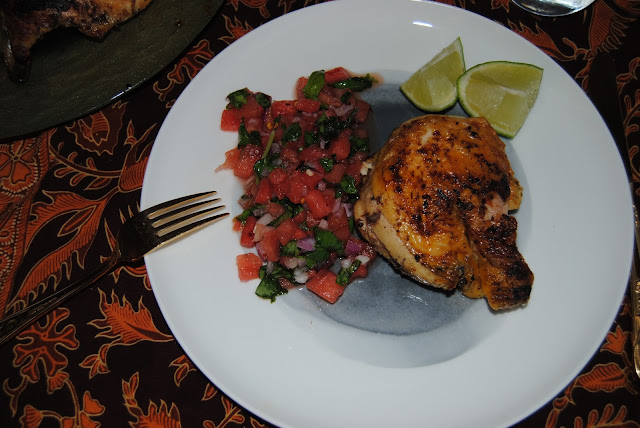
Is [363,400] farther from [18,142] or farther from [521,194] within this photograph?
[18,142]

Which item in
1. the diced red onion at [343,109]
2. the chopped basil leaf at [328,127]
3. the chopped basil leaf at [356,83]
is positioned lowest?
the chopped basil leaf at [328,127]

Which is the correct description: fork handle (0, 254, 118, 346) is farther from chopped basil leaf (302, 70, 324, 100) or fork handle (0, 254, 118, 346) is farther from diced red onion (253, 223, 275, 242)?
chopped basil leaf (302, 70, 324, 100)

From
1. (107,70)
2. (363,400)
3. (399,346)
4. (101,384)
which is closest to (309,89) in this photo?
(107,70)

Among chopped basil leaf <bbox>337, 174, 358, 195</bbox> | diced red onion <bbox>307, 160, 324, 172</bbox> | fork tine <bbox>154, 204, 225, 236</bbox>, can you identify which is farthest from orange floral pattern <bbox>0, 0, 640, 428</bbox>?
chopped basil leaf <bbox>337, 174, 358, 195</bbox>

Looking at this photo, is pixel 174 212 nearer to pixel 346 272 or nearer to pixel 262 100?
pixel 262 100

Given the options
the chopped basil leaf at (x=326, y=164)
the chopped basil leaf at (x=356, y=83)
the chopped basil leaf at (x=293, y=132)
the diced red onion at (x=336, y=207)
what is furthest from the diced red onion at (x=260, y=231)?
the chopped basil leaf at (x=356, y=83)

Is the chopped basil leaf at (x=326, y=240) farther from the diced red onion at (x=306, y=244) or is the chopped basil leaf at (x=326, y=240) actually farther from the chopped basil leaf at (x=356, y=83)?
the chopped basil leaf at (x=356, y=83)
